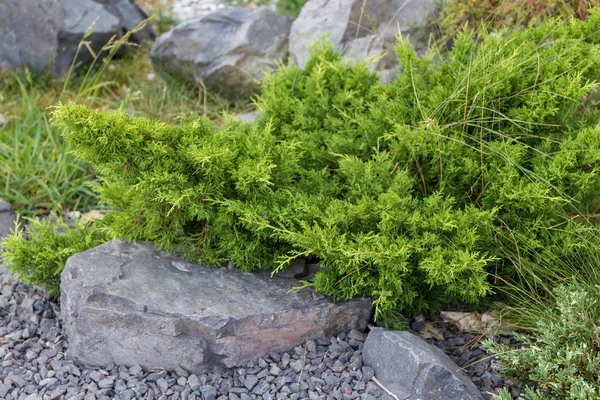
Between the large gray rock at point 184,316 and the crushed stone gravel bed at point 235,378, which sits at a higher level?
the large gray rock at point 184,316

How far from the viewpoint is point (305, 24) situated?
16.7ft

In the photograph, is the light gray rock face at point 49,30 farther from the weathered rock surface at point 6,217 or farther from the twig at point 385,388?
the twig at point 385,388

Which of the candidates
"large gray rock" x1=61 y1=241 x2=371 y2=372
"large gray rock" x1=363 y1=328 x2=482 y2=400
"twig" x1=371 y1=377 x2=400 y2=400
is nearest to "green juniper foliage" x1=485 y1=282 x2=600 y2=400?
"large gray rock" x1=363 y1=328 x2=482 y2=400

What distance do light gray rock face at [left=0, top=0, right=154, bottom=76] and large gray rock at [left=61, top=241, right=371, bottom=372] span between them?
135 inches

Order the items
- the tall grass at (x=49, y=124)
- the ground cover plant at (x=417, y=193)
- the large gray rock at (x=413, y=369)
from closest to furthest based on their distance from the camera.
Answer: the large gray rock at (x=413, y=369) → the ground cover plant at (x=417, y=193) → the tall grass at (x=49, y=124)

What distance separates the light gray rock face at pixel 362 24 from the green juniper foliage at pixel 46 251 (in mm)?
2383

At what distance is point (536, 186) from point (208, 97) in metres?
3.44

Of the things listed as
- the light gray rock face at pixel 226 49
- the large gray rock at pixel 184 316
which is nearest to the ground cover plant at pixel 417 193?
the large gray rock at pixel 184 316

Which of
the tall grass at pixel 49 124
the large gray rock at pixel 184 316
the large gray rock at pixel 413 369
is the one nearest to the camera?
the large gray rock at pixel 413 369

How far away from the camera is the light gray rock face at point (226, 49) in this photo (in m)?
5.31

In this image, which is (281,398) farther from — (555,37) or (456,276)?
(555,37)

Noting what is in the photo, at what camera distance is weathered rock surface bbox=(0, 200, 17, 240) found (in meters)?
3.85

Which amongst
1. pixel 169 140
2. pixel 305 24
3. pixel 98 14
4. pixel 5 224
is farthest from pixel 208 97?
pixel 169 140

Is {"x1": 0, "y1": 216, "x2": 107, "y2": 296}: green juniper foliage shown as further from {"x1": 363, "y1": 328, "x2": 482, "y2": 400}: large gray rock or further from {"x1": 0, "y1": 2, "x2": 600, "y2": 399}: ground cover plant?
{"x1": 363, "y1": 328, "x2": 482, "y2": 400}: large gray rock
